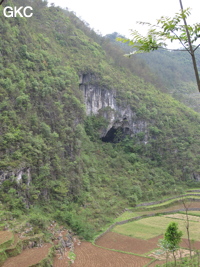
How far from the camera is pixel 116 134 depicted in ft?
124

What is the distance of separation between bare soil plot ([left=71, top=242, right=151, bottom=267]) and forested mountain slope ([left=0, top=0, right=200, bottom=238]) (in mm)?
2775

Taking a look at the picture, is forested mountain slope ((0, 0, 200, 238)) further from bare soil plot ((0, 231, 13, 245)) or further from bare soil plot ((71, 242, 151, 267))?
bare soil plot ((0, 231, 13, 245))

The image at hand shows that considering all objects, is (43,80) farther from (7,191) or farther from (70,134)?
(7,191)

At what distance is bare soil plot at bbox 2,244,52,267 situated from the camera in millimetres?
10173

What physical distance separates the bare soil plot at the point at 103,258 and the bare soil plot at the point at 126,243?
114 centimetres

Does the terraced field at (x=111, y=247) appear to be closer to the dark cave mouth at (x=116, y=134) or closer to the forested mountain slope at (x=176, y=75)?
the dark cave mouth at (x=116, y=134)

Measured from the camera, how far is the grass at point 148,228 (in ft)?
59.3

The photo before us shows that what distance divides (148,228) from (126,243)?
3833 millimetres

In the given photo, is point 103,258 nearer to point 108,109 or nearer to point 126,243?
point 126,243

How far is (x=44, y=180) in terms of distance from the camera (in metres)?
18.8

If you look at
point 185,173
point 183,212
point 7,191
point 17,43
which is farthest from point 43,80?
point 185,173

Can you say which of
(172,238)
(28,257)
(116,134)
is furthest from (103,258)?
(116,134)

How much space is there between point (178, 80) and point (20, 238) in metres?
61.8

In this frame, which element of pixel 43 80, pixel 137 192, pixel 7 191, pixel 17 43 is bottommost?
pixel 137 192
